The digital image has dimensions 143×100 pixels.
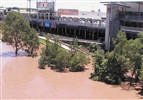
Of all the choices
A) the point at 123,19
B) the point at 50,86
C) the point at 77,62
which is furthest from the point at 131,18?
the point at 50,86

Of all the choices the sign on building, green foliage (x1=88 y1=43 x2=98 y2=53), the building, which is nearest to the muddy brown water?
green foliage (x1=88 y1=43 x2=98 y2=53)

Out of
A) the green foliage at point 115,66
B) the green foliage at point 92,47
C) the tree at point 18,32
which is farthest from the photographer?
the green foliage at point 92,47

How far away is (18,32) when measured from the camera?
139ft

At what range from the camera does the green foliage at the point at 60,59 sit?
34.8 m

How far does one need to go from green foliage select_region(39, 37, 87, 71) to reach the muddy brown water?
1082mm

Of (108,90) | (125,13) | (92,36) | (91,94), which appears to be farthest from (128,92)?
(92,36)

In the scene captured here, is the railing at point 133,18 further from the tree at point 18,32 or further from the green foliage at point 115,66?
the green foliage at point 115,66

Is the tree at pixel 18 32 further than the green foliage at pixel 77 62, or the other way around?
the tree at pixel 18 32

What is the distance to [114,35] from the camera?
153 ft

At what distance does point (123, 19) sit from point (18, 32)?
60.0ft

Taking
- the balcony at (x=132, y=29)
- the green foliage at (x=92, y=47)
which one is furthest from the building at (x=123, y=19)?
the green foliage at (x=92, y=47)

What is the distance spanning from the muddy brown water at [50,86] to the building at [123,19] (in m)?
12.5

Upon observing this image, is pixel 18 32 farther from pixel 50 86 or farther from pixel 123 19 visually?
pixel 123 19

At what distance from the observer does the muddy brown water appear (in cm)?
2541
